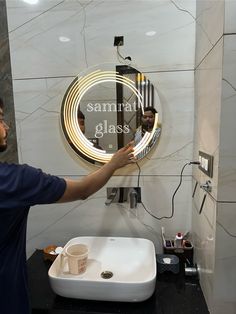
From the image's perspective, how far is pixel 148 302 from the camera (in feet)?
3.39

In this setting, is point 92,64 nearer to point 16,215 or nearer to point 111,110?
point 111,110

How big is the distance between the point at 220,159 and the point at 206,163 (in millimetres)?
142

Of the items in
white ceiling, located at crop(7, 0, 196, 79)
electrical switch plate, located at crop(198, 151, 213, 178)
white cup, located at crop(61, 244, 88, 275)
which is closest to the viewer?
electrical switch plate, located at crop(198, 151, 213, 178)

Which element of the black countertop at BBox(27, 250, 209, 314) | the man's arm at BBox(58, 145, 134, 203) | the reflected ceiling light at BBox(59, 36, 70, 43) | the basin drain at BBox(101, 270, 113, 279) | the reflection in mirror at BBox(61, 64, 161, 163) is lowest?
the black countertop at BBox(27, 250, 209, 314)

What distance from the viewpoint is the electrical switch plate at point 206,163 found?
944 millimetres

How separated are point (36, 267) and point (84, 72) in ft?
3.42

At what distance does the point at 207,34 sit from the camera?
1015 millimetres

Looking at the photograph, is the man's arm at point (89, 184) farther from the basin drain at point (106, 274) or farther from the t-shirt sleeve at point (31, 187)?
the basin drain at point (106, 274)

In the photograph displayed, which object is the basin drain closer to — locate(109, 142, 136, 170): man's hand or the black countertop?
the black countertop

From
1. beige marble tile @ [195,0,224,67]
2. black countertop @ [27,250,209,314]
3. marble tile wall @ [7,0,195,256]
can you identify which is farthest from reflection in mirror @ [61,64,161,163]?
black countertop @ [27,250,209,314]

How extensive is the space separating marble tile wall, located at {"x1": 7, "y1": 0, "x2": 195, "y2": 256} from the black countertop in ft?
0.95

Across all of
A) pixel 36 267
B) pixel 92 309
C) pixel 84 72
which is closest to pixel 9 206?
pixel 92 309

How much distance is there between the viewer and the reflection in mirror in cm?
129

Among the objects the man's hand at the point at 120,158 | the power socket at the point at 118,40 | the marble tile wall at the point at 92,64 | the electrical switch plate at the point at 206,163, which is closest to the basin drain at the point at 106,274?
the marble tile wall at the point at 92,64
